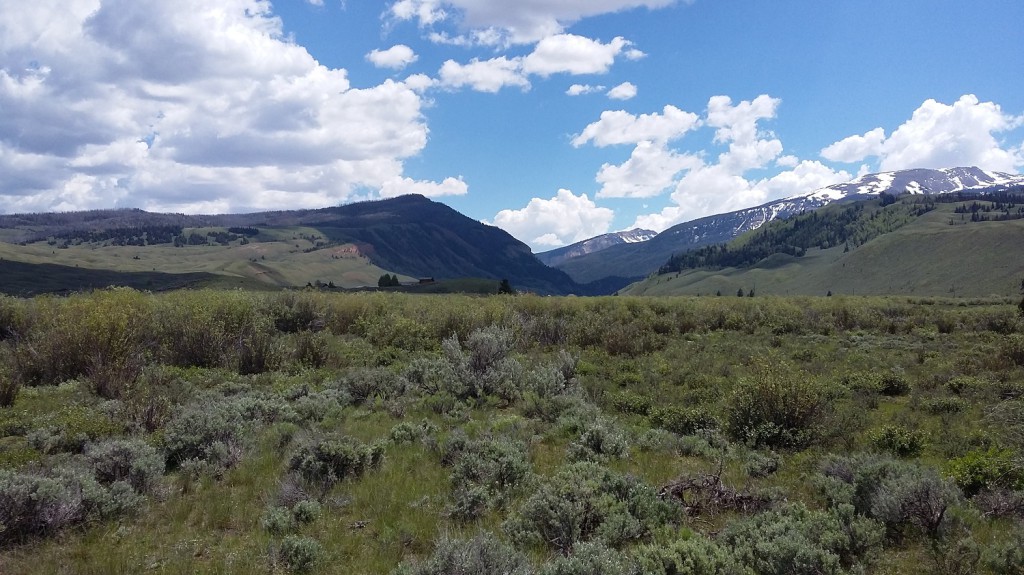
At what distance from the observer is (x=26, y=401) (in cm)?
1048

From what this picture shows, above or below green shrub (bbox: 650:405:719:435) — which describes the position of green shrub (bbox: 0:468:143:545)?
above

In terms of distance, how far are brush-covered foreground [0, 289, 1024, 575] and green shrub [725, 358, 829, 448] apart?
5 cm

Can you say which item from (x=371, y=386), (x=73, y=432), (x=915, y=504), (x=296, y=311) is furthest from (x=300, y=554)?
(x=296, y=311)

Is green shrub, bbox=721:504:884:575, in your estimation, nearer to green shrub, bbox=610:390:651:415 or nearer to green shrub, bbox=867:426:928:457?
green shrub, bbox=867:426:928:457

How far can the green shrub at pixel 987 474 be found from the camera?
6.23 meters

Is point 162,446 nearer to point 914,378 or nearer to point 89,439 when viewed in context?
point 89,439

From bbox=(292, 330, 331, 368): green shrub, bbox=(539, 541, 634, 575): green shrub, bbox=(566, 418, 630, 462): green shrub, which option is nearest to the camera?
bbox=(539, 541, 634, 575): green shrub

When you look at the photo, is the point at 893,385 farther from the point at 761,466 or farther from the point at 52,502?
the point at 52,502

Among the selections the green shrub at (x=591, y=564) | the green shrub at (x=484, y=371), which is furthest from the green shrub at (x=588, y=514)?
the green shrub at (x=484, y=371)

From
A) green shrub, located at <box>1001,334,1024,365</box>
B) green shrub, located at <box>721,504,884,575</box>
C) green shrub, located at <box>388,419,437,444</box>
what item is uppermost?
green shrub, located at <box>1001,334,1024,365</box>

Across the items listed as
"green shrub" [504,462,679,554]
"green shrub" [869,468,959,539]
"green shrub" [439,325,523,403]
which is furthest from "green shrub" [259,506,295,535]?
"green shrub" [869,468,959,539]

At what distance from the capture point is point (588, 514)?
18.0 ft

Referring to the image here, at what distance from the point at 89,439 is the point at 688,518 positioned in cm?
847

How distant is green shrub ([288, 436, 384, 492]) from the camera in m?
6.82
